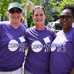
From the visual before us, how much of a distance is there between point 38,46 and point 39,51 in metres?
0.10

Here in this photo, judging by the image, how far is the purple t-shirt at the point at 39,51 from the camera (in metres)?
5.98

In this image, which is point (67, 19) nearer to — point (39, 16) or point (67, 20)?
point (67, 20)

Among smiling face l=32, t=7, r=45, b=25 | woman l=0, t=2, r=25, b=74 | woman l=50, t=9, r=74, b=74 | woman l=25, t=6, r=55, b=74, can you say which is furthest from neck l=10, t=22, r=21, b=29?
woman l=50, t=9, r=74, b=74

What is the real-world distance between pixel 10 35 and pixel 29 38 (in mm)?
338

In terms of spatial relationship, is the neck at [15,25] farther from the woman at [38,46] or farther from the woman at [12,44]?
the woman at [38,46]

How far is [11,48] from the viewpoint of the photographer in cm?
602

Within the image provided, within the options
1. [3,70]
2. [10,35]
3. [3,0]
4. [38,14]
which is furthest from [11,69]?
[3,0]

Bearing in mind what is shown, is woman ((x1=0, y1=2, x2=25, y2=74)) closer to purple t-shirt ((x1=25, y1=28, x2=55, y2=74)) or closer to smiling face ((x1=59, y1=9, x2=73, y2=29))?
purple t-shirt ((x1=25, y1=28, x2=55, y2=74))

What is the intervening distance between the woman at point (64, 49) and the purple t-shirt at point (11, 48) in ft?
1.98

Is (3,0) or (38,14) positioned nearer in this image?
(38,14)

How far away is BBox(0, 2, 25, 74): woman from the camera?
603 centimetres

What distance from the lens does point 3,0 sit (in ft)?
75.8

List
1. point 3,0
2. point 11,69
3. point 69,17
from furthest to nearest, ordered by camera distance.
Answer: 1. point 3,0
2. point 11,69
3. point 69,17

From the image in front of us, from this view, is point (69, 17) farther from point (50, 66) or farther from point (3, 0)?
point (3, 0)
